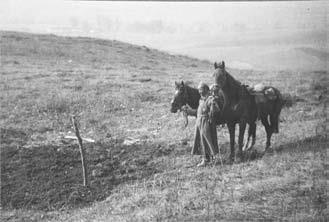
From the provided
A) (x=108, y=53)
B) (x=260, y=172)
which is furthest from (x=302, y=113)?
(x=108, y=53)

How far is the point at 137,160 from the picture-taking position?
454 inches

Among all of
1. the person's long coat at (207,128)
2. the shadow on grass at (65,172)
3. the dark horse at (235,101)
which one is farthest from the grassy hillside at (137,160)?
the dark horse at (235,101)

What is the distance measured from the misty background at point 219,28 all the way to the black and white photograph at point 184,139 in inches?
3.1

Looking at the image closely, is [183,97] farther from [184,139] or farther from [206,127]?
[184,139]

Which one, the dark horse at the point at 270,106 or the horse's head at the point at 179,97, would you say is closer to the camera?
the dark horse at the point at 270,106

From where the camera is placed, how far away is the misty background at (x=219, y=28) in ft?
28.8

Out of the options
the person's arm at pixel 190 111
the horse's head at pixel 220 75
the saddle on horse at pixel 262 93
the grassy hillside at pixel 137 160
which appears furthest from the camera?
the person's arm at pixel 190 111

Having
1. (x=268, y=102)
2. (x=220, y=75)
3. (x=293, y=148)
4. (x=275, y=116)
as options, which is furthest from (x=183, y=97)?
(x=293, y=148)

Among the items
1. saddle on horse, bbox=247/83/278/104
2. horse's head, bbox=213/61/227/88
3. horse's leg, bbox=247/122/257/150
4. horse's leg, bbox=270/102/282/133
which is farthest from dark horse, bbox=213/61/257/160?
horse's leg, bbox=270/102/282/133

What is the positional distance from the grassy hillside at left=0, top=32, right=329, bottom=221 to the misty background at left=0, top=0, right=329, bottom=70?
5.95ft

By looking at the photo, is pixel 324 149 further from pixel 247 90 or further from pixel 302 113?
pixel 302 113

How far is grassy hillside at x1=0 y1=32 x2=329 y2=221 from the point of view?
8.05 meters

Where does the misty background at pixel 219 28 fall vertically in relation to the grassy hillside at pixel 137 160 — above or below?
above

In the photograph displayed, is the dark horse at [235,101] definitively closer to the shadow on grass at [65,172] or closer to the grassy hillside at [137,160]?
the grassy hillside at [137,160]
